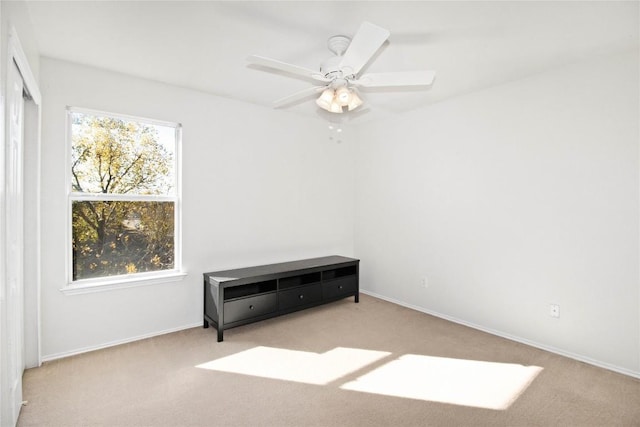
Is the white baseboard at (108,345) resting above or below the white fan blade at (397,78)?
below

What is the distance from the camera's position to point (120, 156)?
9.91 ft

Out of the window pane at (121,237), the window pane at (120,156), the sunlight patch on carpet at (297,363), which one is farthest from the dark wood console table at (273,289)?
the window pane at (120,156)

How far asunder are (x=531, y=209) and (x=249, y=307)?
285 centimetres

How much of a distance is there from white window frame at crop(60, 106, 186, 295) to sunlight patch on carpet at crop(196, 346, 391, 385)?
3.54 feet

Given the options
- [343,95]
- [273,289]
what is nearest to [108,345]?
[273,289]

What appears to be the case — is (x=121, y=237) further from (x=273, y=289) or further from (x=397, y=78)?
(x=397, y=78)

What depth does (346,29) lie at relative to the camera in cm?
220

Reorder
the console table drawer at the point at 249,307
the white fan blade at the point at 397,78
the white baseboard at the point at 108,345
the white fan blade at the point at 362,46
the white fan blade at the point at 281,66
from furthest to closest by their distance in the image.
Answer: the console table drawer at the point at 249,307 → the white baseboard at the point at 108,345 → the white fan blade at the point at 397,78 → the white fan blade at the point at 281,66 → the white fan blade at the point at 362,46

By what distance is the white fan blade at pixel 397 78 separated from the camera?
2104mm

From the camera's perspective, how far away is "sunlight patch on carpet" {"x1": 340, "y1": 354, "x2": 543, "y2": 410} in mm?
2154

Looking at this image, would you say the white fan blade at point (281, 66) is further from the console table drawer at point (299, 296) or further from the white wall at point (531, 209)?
the console table drawer at point (299, 296)

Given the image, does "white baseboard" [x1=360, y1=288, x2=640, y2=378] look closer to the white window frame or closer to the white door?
the white window frame

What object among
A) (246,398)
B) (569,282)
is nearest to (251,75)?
(246,398)

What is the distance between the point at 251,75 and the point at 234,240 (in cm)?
175
